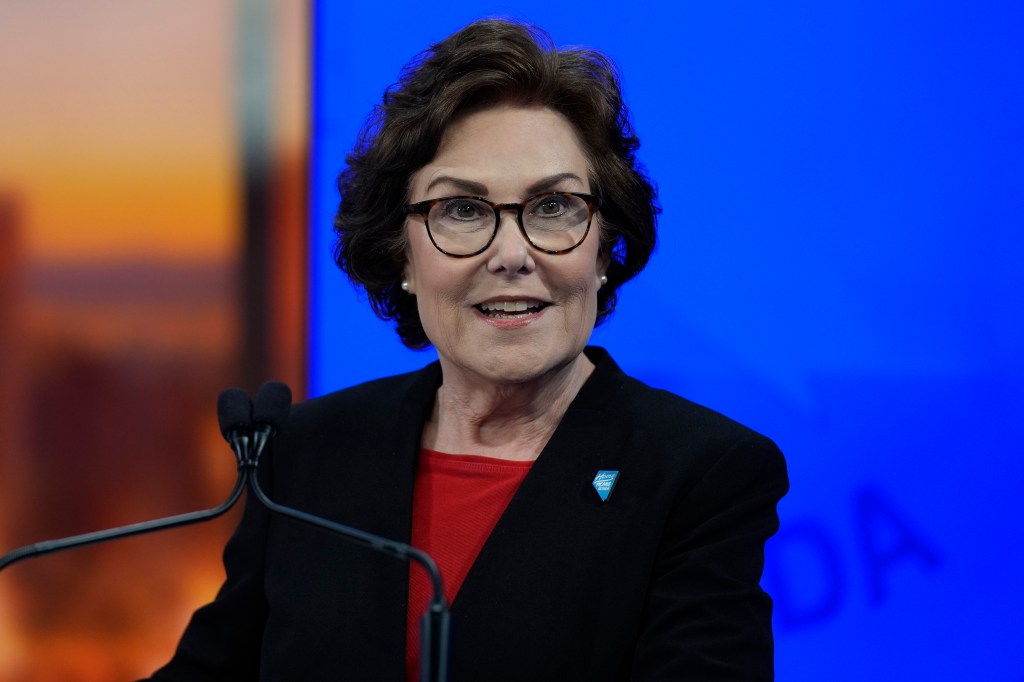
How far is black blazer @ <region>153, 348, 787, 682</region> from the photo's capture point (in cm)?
145

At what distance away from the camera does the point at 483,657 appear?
4.80 feet

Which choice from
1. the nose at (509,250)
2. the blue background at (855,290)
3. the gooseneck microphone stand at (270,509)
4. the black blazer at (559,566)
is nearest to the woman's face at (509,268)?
the nose at (509,250)

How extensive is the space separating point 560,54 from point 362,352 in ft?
3.04

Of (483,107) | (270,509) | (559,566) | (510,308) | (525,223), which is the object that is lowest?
(559,566)

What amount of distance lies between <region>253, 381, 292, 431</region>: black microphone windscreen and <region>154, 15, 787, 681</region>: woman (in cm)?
38

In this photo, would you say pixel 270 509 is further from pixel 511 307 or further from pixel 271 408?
pixel 511 307

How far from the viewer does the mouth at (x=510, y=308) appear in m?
1.61

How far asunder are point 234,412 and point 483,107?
64 cm

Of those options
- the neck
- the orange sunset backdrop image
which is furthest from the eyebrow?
the orange sunset backdrop image

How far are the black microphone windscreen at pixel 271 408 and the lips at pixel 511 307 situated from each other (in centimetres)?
41

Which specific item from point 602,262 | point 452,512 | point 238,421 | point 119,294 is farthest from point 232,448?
point 119,294

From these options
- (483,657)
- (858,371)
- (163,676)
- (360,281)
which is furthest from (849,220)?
(163,676)

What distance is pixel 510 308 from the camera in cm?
162

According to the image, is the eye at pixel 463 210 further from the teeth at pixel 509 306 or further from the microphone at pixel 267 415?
the microphone at pixel 267 415
